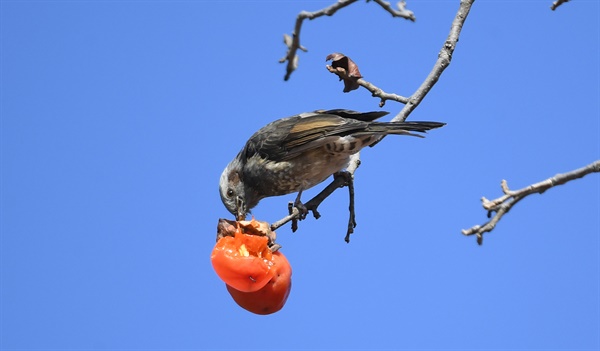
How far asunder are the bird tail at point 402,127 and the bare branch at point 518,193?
191 centimetres

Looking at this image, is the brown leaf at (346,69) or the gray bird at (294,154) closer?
the brown leaf at (346,69)

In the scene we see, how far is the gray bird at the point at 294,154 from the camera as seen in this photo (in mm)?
6629

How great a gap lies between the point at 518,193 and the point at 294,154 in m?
3.59

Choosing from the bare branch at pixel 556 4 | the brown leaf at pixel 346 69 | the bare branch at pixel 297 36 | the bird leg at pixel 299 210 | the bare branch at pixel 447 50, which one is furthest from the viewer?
the bird leg at pixel 299 210

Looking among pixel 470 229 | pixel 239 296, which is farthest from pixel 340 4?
pixel 239 296

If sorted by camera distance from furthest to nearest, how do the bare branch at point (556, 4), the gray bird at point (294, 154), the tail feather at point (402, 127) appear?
the gray bird at point (294, 154) → the tail feather at point (402, 127) → the bare branch at point (556, 4)

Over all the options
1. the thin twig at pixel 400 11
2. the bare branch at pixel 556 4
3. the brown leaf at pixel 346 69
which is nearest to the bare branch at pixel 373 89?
the brown leaf at pixel 346 69

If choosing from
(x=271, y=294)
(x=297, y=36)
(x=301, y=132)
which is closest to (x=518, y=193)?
(x=297, y=36)

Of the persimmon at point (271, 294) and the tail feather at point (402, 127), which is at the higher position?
the tail feather at point (402, 127)

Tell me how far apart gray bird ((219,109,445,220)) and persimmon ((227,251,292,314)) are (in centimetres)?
161

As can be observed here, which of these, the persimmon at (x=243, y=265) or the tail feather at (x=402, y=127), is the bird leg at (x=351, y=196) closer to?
the tail feather at (x=402, y=127)

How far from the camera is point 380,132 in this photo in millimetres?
6129

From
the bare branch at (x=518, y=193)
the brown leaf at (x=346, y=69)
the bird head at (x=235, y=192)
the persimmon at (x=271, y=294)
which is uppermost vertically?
the bird head at (x=235, y=192)

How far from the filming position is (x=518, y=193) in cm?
370
